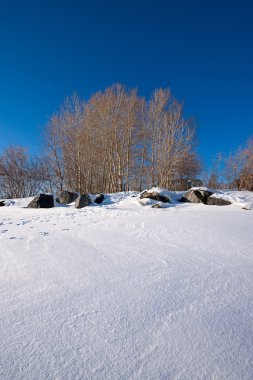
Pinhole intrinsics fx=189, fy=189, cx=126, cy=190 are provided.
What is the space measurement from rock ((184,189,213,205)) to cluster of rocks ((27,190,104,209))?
305cm

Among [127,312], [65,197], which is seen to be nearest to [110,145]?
[65,197]

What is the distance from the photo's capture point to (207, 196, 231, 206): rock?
210 inches

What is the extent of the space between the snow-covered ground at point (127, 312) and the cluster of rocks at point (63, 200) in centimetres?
390

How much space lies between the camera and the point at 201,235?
2.56 metres

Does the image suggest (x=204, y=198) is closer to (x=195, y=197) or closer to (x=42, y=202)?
(x=195, y=197)

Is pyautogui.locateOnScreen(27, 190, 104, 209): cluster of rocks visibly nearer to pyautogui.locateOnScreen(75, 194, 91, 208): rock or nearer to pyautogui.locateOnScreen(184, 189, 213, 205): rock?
pyautogui.locateOnScreen(75, 194, 91, 208): rock

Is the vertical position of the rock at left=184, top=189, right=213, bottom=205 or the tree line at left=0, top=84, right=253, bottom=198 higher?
the tree line at left=0, top=84, right=253, bottom=198

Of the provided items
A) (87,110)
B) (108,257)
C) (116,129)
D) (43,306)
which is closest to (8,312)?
(43,306)

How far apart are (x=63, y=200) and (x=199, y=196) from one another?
475 centimetres

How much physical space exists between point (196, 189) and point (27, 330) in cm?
597

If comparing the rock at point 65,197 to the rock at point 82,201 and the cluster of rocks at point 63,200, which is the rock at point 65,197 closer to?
the cluster of rocks at point 63,200

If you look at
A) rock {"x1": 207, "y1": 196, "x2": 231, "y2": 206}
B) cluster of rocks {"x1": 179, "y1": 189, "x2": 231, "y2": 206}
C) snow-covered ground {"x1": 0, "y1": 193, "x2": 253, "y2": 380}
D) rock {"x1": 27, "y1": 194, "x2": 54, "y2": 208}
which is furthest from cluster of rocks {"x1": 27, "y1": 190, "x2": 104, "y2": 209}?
snow-covered ground {"x1": 0, "y1": 193, "x2": 253, "y2": 380}

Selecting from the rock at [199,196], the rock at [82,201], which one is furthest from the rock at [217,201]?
the rock at [82,201]

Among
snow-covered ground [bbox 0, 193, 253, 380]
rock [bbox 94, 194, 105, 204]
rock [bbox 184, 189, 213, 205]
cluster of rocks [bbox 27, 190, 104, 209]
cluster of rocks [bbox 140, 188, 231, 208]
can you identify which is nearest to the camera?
snow-covered ground [bbox 0, 193, 253, 380]
